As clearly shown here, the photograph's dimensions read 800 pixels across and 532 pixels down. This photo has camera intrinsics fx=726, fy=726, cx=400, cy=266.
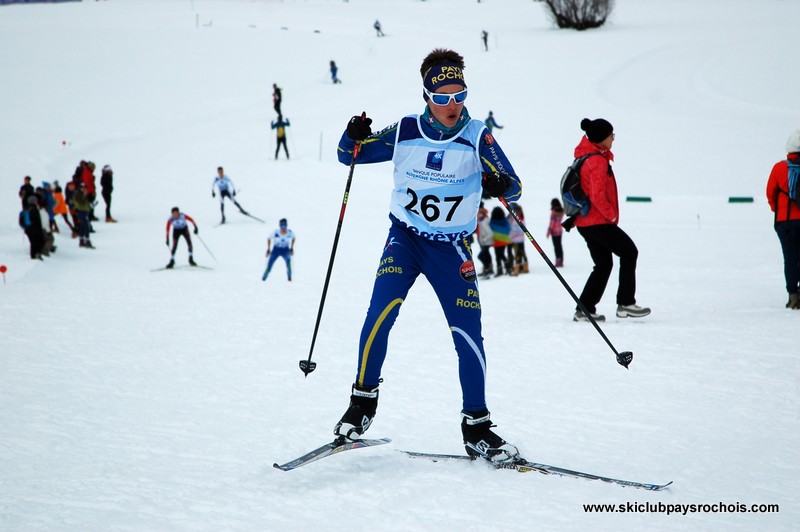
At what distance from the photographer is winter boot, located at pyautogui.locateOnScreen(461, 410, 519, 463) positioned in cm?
369

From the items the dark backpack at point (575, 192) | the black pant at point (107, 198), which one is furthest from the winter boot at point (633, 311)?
the black pant at point (107, 198)

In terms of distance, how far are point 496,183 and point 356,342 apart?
→ 435cm

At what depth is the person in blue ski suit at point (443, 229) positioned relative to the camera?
147 inches

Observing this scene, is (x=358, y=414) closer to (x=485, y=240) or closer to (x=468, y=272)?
(x=468, y=272)

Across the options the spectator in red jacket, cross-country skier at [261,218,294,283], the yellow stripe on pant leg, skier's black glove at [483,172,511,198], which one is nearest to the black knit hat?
the spectator in red jacket

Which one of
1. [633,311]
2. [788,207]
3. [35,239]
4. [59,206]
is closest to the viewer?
[788,207]

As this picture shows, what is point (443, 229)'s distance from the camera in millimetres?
3789

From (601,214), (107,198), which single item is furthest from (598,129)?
(107,198)

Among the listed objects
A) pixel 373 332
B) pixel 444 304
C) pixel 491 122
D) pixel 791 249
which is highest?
pixel 491 122

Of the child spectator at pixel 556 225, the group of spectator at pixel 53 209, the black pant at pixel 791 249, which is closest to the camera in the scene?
the black pant at pixel 791 249

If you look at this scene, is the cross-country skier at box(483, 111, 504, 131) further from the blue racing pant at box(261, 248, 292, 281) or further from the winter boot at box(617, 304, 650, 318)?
the winter boot at box(617, 304, 650, 318)

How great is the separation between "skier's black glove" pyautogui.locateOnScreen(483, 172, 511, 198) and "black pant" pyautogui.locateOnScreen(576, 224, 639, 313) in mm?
3498

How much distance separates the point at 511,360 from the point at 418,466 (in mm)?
2769

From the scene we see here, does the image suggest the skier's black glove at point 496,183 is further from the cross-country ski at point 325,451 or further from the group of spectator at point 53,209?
the group of spectator at point 53,209
